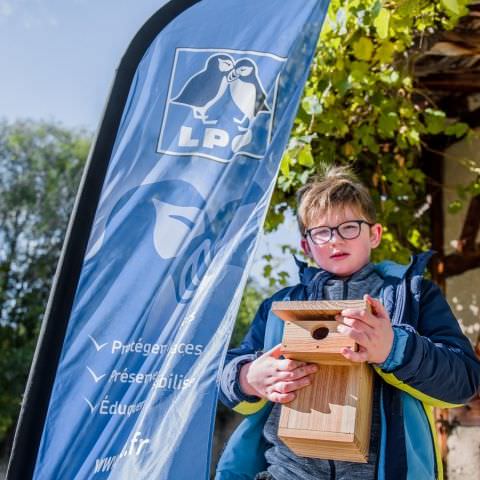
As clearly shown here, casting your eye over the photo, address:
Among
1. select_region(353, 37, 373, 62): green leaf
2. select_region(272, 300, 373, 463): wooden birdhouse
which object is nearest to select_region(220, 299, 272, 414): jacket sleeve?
select_region(272, 300, 373, 463): wooden birdhouse

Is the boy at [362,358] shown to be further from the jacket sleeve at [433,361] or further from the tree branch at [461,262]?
the tree branch at [461,262]

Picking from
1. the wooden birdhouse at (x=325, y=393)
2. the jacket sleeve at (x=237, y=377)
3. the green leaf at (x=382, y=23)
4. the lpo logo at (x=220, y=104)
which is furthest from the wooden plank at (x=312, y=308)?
the green leaf at (x=382, y=23)

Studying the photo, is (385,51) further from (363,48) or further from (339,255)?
A: (339,255)

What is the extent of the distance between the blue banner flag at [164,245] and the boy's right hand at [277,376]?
0.25m

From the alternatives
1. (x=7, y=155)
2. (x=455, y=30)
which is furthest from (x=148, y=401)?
(x=7, y=155)

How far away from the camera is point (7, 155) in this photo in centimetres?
1636

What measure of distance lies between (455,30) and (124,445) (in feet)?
9.13

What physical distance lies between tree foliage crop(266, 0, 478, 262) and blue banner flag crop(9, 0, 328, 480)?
1311 millimetres

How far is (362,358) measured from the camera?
156 centimetres

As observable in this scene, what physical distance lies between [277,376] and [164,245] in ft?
1.45

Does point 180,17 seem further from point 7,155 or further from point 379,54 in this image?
point 7,155

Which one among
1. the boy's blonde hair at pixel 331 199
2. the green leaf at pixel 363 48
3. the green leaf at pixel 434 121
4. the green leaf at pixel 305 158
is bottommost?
the boy's blonde hair at pixel 331 199

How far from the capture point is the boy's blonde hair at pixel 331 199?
6.40 ft

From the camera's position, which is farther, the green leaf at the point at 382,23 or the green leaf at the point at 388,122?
the green leaf at the point at 388,122
